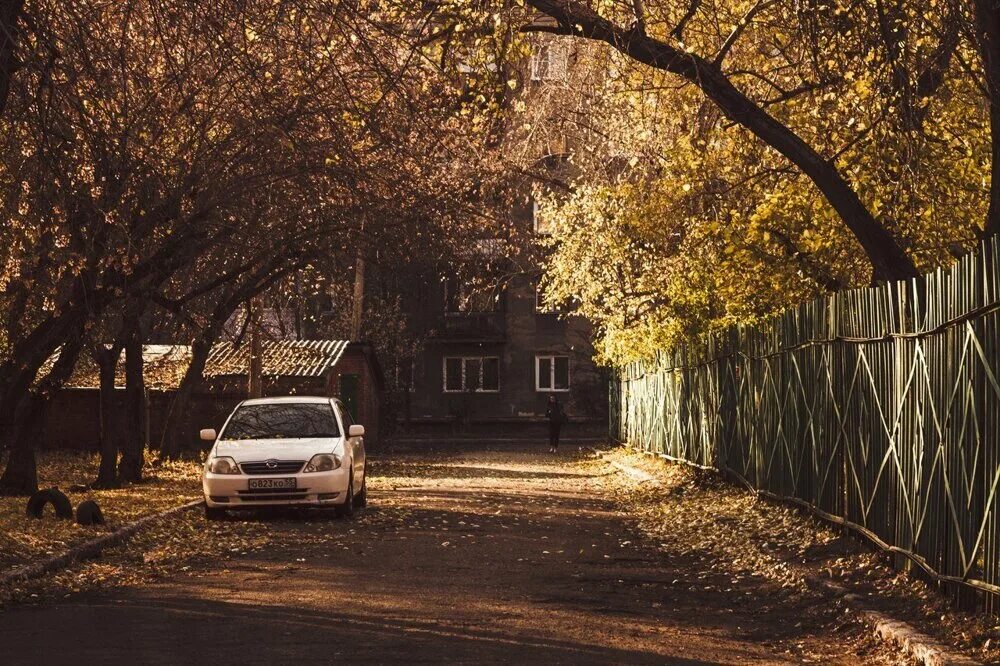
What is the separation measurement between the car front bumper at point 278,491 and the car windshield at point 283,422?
1388 millimetres

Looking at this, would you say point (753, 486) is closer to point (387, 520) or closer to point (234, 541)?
point (387, 520)

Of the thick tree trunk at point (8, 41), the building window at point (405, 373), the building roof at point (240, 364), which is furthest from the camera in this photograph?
the building window at point (405, 373)

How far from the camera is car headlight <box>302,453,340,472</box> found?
67.2 feet

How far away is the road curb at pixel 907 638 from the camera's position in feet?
28.8

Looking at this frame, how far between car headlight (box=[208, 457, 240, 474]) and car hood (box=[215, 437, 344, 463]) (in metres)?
0.07

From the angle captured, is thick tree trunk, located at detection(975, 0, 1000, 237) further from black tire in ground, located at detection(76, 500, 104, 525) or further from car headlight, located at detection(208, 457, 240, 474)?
black tire in ground, located at detection(76, 500, 104, 525)

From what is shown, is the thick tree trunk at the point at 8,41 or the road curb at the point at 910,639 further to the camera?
the thick tree trunk at the point at 8,41

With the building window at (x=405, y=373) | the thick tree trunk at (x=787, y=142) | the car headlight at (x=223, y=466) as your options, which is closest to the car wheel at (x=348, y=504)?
the car headlight at (x=223, y=466)

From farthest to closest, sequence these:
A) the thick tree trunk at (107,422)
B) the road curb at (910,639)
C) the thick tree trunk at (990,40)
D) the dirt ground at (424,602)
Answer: the thick tree trunk at (107,422), the thick tree trunk at (990,40), the dirt ground at (424,602), the road curb at (910,639)

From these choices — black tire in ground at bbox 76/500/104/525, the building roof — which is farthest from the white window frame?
black tire in ground at bbox 76/500/104/525

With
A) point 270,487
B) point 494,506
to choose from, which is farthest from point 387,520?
point 494,506

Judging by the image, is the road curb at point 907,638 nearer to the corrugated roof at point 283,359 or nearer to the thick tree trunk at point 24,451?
the thick tree trunk at point 24,451

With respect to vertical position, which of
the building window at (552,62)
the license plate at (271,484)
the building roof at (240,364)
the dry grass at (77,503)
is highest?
the building window at (552,62)

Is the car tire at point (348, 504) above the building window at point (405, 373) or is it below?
below
